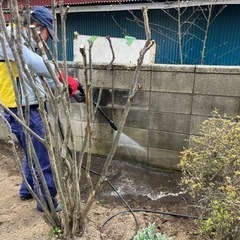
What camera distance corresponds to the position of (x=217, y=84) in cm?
262

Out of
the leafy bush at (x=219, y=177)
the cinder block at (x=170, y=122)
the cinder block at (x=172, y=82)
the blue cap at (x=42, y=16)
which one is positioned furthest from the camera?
the cinder block at (x=170, y=122)

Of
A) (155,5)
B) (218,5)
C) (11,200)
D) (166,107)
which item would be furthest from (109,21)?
(11,200)

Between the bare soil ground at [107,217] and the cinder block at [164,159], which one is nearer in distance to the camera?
the bare soil ground at [107,217]

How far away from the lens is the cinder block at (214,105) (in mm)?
2623

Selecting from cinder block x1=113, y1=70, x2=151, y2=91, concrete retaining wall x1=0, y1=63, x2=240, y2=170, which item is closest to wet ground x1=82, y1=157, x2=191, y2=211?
concrete retaining wall x1=0, y1=63, x2=240, y2=170

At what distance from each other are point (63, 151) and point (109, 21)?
6287 millimetres

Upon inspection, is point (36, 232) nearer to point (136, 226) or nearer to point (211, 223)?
point (136, 226)

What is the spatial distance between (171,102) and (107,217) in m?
1.39

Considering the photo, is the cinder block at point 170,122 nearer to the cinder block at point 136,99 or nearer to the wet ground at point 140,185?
the cinder block at point 136,99

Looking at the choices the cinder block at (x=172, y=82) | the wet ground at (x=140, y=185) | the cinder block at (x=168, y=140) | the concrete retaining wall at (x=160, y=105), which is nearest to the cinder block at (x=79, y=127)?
the concrete retaining wall at (x=160, y=105)

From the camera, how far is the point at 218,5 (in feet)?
19.6

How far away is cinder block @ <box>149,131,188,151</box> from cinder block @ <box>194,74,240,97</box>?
0.56 m

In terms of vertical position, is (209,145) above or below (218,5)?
below

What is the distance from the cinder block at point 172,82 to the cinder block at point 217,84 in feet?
Answer: 0.27
